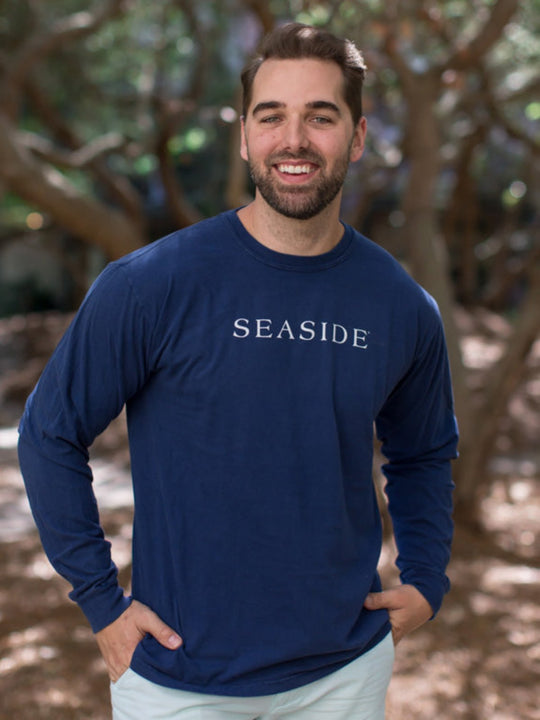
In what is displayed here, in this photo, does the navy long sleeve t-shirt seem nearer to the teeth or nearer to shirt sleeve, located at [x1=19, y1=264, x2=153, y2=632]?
shirt sleeve, located at [x1=19, y1=264, x2=153, y2=632]

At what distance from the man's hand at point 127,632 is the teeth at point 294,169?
983 mm

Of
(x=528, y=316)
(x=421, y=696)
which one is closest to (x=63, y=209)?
(x=528, y=316)

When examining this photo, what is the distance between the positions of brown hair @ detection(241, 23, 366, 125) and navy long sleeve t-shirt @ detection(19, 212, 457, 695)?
0.41 m

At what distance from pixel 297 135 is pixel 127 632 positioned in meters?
1.12

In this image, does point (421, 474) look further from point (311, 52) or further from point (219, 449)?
point (311, 52)

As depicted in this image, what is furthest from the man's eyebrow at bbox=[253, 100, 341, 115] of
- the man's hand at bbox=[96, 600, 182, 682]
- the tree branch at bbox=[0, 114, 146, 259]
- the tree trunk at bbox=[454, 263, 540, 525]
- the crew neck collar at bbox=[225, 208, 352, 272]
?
the tree trunk at bbox=[454, 263, 540, 525]

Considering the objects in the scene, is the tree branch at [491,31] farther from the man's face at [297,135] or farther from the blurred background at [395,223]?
the man's face at [297,135]

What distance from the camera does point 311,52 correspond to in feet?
6.35

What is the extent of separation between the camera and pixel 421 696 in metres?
3.99

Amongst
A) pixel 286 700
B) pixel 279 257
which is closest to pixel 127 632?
pixel 286 700

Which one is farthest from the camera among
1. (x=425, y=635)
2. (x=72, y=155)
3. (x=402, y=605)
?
(x=72, y=155)

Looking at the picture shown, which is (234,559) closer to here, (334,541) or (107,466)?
(334,541)

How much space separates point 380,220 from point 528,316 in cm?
1287

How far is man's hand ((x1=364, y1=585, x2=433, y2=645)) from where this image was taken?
2.03m
